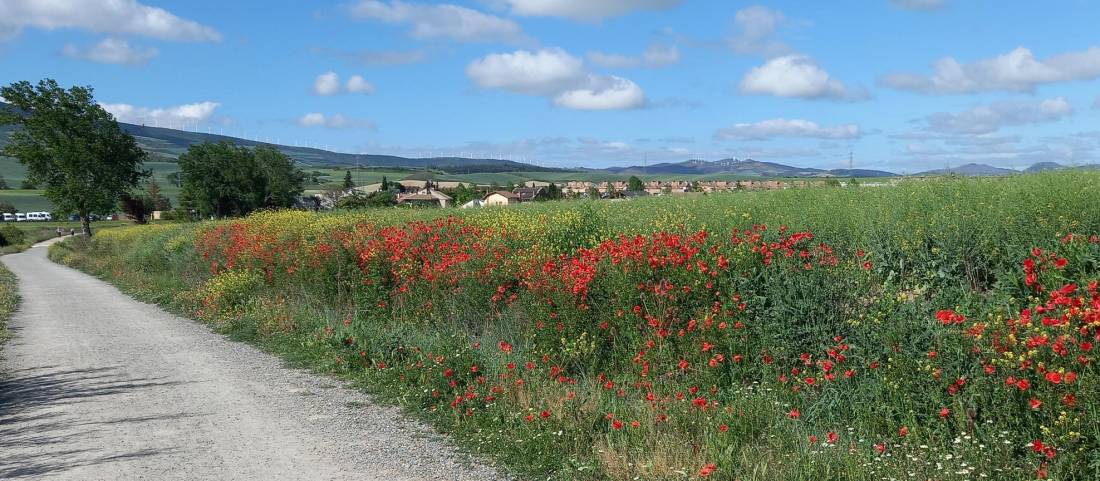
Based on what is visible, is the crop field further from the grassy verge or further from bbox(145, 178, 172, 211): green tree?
bbox(145, 178, 172, 211): green tree

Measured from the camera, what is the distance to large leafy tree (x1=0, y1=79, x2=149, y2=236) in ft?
170

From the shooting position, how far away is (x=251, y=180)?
246 ft

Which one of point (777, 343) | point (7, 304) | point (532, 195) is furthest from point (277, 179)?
Result: point (777, 343)

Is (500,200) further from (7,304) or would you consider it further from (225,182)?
(225,182)

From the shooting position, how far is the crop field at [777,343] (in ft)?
15.5

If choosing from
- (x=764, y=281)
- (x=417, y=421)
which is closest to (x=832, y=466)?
(x=764, y=281)

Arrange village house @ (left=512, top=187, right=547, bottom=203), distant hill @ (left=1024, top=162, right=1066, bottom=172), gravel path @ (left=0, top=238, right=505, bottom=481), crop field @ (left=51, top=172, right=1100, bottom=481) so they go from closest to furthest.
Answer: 1. crop field @ (left=51, top=172, right=1100, bottom=481)
2. gravel path @ (left=0, top=238, right=505, bottom=481)
3. distant hill @ (left=1024, top=162, right=1066, bottom=172)
4. village house @ (left=512, top=187, right=547, bottom=203)

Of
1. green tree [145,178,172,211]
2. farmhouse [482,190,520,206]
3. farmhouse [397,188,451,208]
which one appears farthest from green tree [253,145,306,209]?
farmhouse [482,190,520,206]

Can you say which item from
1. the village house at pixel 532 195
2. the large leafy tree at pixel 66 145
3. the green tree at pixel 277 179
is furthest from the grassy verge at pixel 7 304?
the green tree at pixel 277 179

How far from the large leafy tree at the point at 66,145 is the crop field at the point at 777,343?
163ft

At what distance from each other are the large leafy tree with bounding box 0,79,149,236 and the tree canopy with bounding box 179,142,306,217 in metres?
15.5

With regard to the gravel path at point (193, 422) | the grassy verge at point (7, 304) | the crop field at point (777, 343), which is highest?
the crop field at point (777, 343)

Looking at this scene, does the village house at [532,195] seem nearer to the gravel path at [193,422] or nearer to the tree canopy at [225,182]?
the gravel path at [193,422]

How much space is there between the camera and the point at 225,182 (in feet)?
238
